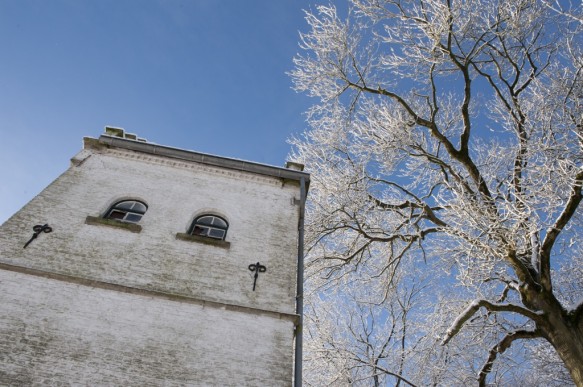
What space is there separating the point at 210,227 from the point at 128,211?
1.60 metres

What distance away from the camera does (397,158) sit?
37.0 feet

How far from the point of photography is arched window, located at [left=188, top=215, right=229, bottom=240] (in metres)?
8.41

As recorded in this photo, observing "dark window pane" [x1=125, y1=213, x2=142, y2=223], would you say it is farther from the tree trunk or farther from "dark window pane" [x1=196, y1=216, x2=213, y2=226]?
the tree trunk

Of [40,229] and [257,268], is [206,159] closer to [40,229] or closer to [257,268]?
[257,268]

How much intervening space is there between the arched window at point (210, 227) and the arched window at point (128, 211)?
40.8 inches

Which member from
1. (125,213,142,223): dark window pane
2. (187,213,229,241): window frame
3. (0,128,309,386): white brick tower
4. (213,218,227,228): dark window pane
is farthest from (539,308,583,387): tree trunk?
(125,213,142,223): dark window pane

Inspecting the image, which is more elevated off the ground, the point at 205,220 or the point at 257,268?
the point at 205,220

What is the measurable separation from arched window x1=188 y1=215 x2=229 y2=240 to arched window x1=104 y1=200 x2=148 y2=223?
104 cm

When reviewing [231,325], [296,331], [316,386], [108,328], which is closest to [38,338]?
[108,328]

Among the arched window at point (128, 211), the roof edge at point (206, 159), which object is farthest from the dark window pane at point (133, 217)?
the roof edge at point (206, 159)

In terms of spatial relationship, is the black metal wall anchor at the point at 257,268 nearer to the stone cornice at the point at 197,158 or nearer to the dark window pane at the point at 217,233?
the dark window pane at the point at 217,233

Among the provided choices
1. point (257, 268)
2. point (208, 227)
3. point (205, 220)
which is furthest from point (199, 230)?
point (257, 268)

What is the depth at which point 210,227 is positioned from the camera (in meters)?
8.60

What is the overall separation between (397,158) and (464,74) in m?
2.54
